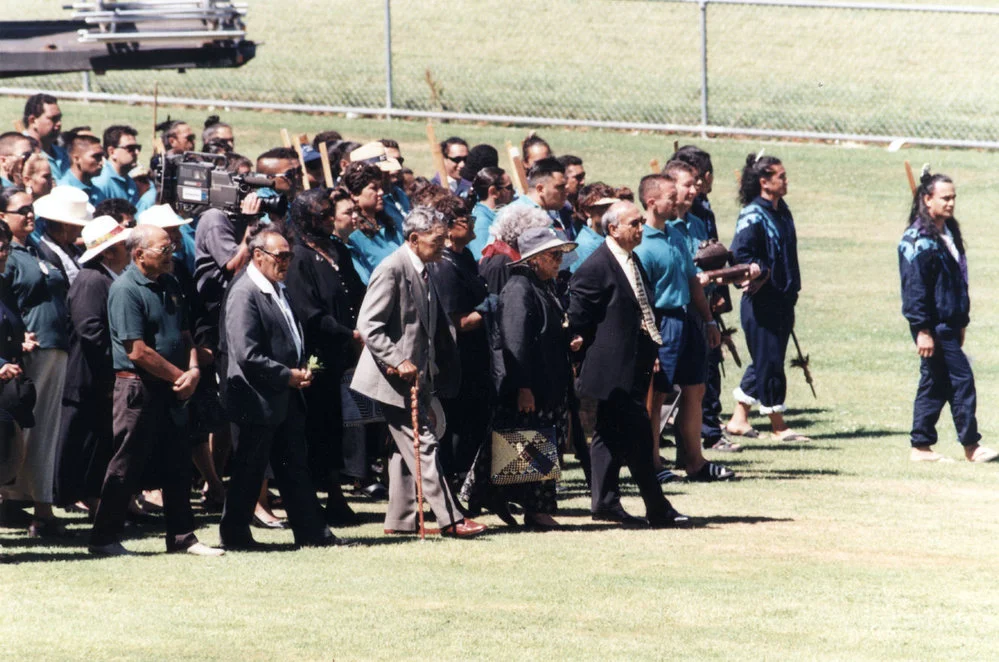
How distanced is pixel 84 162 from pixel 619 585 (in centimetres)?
610

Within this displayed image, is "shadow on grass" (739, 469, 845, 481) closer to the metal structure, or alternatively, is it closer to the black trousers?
the black trousers

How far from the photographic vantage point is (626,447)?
10.8m

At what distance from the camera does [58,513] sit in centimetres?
1155

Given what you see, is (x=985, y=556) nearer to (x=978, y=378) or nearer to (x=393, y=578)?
(x=393, y=578)

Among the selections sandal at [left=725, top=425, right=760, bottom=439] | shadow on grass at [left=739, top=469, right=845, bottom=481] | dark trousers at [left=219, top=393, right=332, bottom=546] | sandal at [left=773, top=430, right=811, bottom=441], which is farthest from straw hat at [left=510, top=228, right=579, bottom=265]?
sandal at [left=725, top=425, right=760, bottom=439]

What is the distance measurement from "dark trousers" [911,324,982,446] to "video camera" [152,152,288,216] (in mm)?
4700

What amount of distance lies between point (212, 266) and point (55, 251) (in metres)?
0.98

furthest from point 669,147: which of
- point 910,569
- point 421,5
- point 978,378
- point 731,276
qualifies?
point 910,569

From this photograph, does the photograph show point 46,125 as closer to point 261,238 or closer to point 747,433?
point 261,238

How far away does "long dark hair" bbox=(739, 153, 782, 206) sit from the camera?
552 inches

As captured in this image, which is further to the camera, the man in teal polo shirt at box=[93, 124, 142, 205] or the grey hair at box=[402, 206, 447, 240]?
the man in teal polo shirt at box=[93, 124, 142, 205]

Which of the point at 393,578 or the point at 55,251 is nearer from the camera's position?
the point at 393,578

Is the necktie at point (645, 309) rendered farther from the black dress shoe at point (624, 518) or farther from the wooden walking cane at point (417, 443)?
the wooden walking cane at point (417, 443)

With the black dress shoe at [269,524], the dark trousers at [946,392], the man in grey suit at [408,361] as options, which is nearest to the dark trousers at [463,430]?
the man in grey suit at [408,361]
